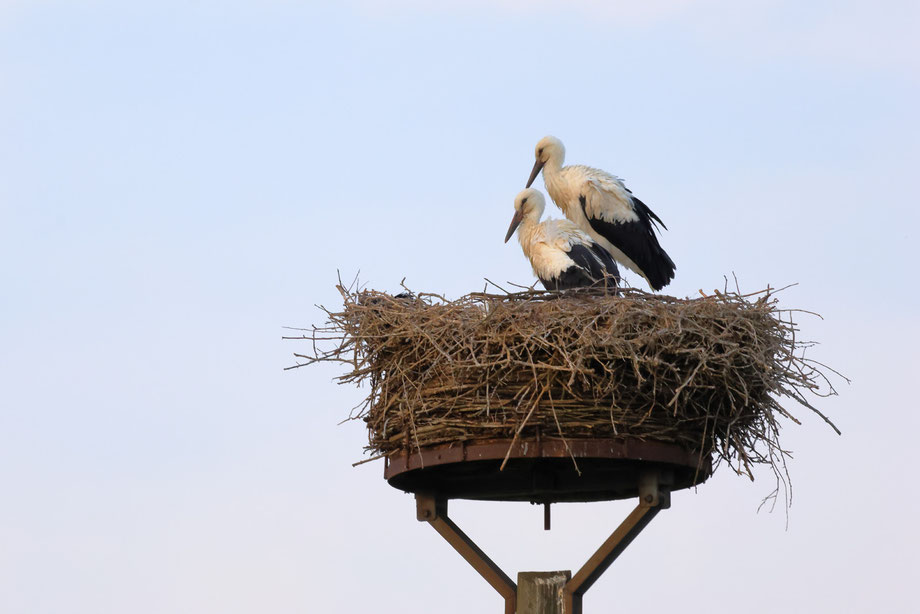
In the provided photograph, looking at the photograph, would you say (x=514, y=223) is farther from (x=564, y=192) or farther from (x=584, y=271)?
(x=584, y=271)

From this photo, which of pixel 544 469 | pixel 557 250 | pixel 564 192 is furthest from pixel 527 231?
pixel 544 469

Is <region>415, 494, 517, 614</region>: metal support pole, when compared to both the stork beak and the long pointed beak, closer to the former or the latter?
the stork beak

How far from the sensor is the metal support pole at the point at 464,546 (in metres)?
5.84

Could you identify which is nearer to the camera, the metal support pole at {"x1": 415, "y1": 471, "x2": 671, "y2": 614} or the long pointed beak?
the metal support pole at {"x1": 415, "y1": 471, "x2": 671, "y2": 614}

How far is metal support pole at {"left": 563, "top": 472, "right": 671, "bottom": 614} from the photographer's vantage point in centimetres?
568

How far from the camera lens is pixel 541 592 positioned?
5.72m

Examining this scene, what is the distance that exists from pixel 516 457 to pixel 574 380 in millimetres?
412

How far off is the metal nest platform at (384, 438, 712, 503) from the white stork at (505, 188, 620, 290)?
1.14 metres

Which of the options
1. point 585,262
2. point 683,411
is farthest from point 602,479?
point 585,262

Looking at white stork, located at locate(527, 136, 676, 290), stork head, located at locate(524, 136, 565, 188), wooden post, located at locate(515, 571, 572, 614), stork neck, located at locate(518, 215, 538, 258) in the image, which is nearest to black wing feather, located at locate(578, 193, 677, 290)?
white stork, located at locate(527, 136, 676, 290)

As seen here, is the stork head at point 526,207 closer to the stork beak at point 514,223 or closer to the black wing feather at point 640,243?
the stork beak at point 514,223

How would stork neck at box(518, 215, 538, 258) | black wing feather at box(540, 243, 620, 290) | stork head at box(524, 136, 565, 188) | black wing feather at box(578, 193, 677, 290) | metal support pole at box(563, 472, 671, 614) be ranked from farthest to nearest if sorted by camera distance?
stork head at box(524, 136, 565, 188)
black wing feather at box(578, 193, 677, 290)
stork neck at box(518, 215, 538, 258)
black wing feather at box(540, 243, 620, 290)
metal support pole at box(563, 472, 671, 614)

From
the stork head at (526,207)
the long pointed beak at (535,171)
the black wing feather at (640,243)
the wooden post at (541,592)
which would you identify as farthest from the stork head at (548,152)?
the wooden post at (541,592)

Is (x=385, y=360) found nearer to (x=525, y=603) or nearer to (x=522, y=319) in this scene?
(x=522, y=319)
